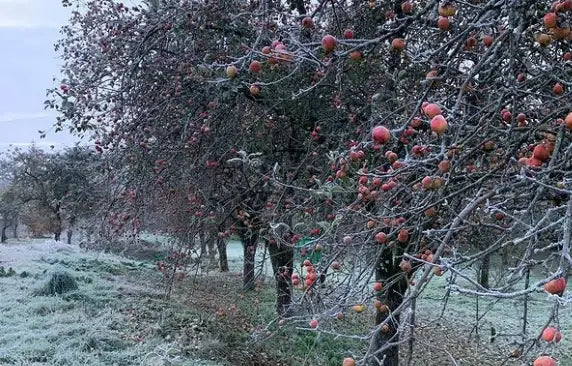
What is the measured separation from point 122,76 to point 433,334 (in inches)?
269

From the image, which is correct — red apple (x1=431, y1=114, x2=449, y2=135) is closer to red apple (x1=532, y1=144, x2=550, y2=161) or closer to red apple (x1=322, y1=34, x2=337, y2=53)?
red apple (x1=532, y1=144, x2=550, y2=161)

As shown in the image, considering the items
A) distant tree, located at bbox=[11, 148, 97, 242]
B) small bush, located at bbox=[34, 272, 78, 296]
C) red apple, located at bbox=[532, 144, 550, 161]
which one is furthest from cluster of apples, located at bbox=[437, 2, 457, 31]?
distant tree, located at bbox=[11, 148, 97, 242]

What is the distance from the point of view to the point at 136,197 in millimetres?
3947

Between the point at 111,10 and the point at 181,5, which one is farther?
the point at 111,10

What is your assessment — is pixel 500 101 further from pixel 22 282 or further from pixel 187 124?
pixel 22 282

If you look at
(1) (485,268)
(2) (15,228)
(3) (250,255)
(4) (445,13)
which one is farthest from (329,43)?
(2) (15,228)

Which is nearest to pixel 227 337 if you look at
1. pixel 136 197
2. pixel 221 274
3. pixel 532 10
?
pixel 136 197

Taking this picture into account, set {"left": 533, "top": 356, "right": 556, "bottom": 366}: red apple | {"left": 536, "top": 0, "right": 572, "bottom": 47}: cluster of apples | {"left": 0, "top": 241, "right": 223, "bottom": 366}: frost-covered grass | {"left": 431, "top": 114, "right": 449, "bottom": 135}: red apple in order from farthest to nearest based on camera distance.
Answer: {"left": 0, "top": 241, "right": 223, "bottom": 366}: frost-covered grass < {"left": 536, "top": 0, "right": 572, "bottom": 47}: cluster of apples < {"left": 431, "top": 114, "right": 449, "bottom": 135}: red apple < {"left": 533, "top": 356, "right": 556, "bottom": 366}: red apple

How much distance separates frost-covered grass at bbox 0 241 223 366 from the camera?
4.83 metres

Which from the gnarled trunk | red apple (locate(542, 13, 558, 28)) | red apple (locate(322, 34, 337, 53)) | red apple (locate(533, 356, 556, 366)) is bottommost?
the gnarled trunk

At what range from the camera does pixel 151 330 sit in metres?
5.94

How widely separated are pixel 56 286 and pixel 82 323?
1.53 metres

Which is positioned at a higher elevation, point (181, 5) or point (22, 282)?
point (181, 5)

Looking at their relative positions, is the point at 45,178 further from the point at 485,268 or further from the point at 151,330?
the point at 485,268
